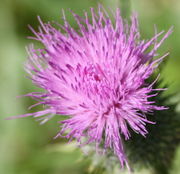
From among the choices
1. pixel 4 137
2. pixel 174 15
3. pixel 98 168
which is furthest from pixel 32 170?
pixel 174 15

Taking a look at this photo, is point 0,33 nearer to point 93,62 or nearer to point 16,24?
point 16,24

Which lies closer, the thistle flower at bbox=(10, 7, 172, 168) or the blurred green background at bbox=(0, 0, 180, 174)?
the thistle flower at bbox=(10, 7, 172, 168)

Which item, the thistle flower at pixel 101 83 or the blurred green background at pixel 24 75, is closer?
the thistle flower at pixel 101 83

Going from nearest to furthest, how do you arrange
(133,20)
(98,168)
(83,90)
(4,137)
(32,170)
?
(83,90), (133,20), (98,168), (32,170), (4,137)
